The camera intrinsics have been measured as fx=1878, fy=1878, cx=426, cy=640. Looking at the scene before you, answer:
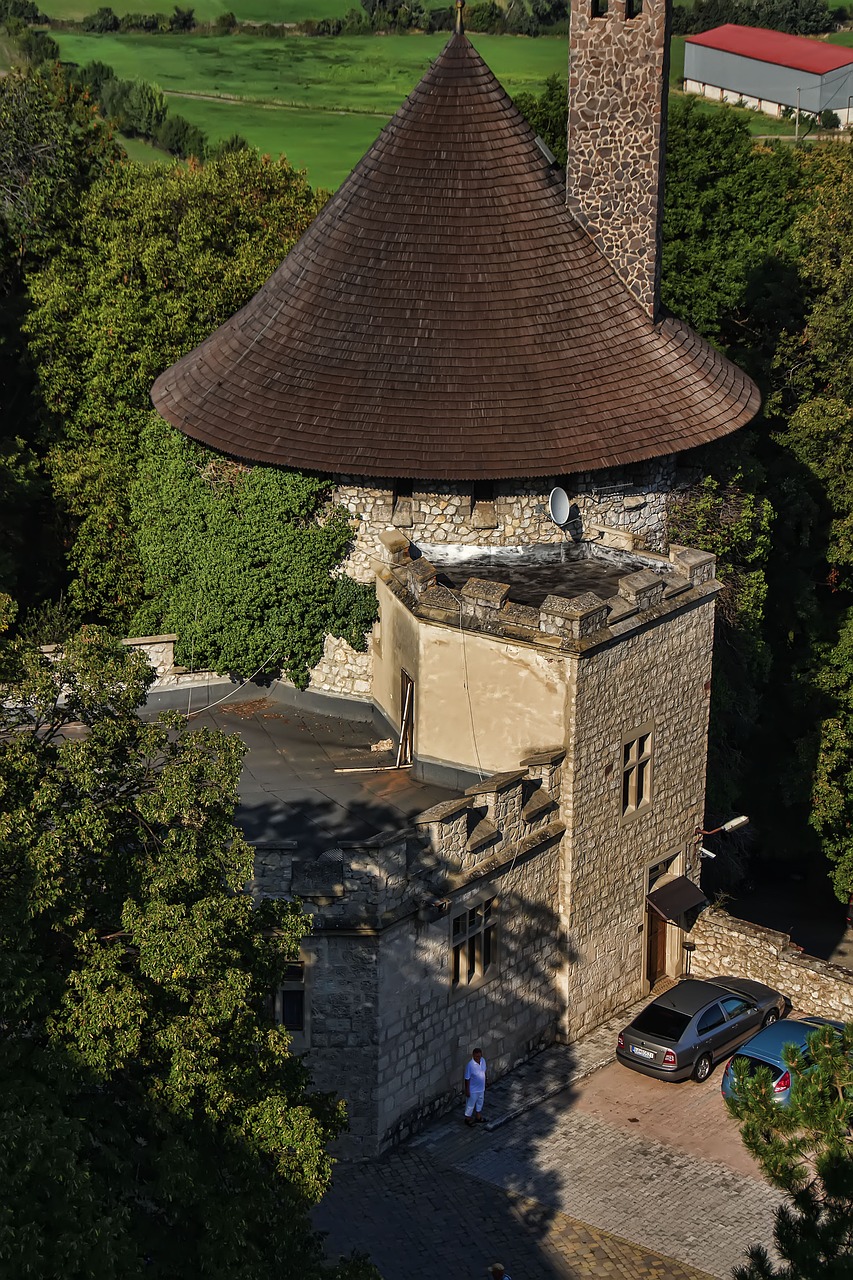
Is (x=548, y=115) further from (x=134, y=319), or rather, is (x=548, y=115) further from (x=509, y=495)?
(x=509, y=495)

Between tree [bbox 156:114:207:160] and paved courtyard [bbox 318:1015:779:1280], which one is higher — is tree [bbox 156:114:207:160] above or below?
above

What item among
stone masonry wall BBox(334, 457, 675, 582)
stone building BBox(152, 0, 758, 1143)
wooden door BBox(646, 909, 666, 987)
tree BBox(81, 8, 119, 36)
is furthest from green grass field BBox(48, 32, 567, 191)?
wooden door BBox(646, 909, 666, 987)

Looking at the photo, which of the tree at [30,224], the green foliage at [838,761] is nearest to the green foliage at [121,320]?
the tree at [30,224]

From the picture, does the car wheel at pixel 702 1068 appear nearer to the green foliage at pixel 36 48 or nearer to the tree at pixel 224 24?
the green foliage at pixel 36 48

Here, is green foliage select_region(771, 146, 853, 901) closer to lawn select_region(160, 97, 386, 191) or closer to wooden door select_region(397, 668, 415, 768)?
wooden door select_region(397, 668, 415, 768)

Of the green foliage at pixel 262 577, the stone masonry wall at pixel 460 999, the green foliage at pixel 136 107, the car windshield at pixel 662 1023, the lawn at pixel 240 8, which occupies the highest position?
the lawn at pixel 240 8

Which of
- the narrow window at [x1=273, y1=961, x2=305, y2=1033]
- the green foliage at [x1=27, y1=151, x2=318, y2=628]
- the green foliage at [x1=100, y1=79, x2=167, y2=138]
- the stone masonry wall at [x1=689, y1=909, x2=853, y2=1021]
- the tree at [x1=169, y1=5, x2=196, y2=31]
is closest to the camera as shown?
the narrow window at [x1=273, y1=961, x2=305, y2=1033]
